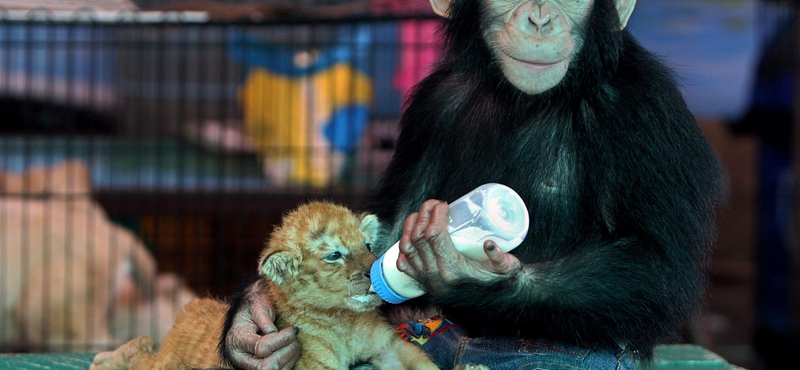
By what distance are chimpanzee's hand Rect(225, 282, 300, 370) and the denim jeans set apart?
15.9 inches

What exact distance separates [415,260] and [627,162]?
0.58m

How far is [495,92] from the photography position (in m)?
2.30

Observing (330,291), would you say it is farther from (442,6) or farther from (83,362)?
(83,362)

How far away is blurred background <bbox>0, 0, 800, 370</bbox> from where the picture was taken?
534 cm

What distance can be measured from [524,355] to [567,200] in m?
0.41

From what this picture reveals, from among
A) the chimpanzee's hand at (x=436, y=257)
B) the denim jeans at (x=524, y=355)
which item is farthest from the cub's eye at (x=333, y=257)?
the denim jeans at (x=524, y=355)

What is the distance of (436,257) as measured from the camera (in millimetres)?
Answer: 1802

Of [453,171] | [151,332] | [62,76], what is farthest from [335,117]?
[453,171]

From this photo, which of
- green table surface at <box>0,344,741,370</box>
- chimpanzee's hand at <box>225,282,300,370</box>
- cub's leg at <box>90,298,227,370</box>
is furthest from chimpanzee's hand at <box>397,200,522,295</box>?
green table surface at <box>0,344,741,370</box>

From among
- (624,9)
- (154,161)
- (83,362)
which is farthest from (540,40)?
(154,161)

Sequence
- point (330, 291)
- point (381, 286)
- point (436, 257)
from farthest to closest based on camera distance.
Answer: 1. point (330, 291)
2. point (381, 286)
3. point (436, 257)

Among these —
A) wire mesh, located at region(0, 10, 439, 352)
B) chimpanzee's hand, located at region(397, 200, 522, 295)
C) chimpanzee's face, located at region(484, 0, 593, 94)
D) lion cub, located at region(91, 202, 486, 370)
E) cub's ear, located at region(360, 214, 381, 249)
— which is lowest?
wire mesh, located at region(0, 10, 439, 352)

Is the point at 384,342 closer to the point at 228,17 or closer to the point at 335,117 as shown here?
the point at 228,17

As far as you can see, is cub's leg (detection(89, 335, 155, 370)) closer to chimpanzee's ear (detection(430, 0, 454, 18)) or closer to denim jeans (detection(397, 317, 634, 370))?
denim jeans (detection(397, 317, 634, 370))
